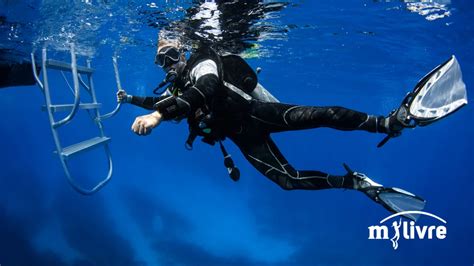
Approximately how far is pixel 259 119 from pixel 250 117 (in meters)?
0.16

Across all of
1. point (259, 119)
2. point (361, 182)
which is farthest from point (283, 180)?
point (361, 182)

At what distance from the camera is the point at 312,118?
4.51 m

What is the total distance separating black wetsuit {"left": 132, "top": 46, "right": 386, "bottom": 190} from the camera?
395 cm

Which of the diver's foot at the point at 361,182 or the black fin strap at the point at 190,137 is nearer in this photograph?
the diver's foot at the point at 361,182

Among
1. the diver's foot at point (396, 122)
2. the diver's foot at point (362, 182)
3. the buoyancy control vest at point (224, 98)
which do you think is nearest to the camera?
the diver's foot at point (396, 122)

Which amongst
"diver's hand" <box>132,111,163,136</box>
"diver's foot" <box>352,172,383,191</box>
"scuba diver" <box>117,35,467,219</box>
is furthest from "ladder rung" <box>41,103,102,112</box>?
"diver's foot" <box>352,172,383,191</box>

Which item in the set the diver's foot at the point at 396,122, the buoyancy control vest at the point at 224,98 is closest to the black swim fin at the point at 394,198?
the diver's foot at the point at 396,122

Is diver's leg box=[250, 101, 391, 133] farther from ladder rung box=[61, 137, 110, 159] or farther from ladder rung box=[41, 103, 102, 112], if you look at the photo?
ladder rung box=[41, 103, 102, 112]

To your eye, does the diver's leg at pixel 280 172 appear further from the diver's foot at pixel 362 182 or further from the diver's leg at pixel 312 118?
the diver's leg at pixel 312 118

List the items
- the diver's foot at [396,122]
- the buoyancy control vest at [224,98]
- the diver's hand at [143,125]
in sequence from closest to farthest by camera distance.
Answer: the diver's hand at [143,125]
the diver's foot at [396,122]
the buoyancy control vest at [224,98]

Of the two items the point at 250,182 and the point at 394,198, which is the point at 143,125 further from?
the point at 250,182

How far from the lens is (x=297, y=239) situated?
29.0 meters

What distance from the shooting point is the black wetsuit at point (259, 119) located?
3.95 meters

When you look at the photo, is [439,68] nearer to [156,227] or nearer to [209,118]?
[209,118]
